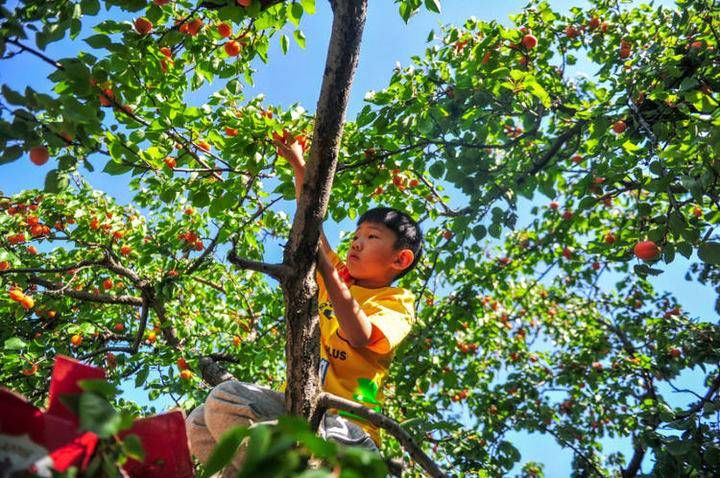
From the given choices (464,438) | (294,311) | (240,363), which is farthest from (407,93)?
(464,438)

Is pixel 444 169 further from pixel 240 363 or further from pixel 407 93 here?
pixel 240 363

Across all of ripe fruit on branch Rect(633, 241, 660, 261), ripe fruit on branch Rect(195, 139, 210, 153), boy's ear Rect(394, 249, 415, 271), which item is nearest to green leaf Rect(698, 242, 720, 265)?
ripe fruit on branch Rect(633, 241, 660, 261)

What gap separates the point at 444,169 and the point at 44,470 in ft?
8.98

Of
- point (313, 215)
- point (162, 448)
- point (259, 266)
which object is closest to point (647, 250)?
point (313, 215)

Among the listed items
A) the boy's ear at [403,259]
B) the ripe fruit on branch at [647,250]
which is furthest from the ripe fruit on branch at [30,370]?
the ripe fruit on branch at [647,250]

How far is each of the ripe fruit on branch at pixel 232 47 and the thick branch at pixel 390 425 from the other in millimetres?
2269

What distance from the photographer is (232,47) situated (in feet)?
9.52

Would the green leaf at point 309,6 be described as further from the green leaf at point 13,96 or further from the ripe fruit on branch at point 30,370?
the ripe fruit on branch at point 30,370

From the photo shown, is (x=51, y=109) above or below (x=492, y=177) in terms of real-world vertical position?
below

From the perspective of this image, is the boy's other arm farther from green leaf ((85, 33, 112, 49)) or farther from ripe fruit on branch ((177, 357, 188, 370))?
ripe fruit on branch ((177, 357, 188, 370))

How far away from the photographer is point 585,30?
4.61 m

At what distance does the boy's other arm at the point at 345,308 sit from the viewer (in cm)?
164

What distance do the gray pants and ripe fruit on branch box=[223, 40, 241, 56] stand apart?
6.60ft

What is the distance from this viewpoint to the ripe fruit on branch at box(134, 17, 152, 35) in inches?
91.9
